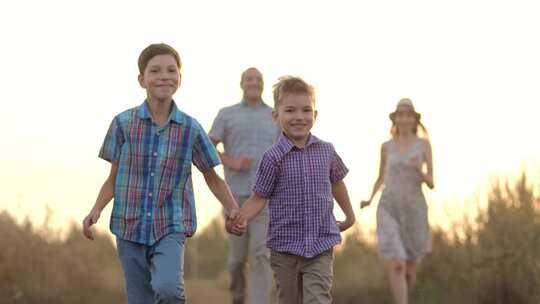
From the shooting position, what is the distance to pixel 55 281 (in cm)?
1307

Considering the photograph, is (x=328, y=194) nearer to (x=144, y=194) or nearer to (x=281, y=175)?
(x=281, y=175)

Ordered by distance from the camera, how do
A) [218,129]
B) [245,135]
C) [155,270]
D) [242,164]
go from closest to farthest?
[155,270]
[242,164]
[245,135]
[218,129]

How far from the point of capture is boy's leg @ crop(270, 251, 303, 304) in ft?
24.9

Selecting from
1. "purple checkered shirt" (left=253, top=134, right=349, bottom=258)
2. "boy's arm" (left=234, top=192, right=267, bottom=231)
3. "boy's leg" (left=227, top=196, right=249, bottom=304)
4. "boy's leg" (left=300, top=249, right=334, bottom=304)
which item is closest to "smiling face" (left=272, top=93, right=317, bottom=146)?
"purple checkered shirt" (left=253, top=134, right=349, bottom=258)

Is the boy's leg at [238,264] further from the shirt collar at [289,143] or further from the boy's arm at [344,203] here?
the shirt collar at [289,143]

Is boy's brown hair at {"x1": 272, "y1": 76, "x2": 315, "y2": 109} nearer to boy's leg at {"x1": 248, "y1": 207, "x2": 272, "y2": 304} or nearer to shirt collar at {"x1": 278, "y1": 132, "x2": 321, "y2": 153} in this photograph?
shirt collar at {"x1": 278, "y1": 132, "x2": 321, "y2": 153}

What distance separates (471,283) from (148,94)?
6241 millimetres

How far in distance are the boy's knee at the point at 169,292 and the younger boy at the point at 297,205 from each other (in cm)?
66

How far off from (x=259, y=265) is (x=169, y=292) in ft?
15.4

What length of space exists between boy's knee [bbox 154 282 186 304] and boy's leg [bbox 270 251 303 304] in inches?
31.3

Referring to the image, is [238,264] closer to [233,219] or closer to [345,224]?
[345,224]

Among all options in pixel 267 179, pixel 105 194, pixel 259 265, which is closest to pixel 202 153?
Answer: pixel 267 179

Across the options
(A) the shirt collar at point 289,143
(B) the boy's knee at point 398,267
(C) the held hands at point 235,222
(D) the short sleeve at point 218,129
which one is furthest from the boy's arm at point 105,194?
(B) the boy's knee at point 398,267

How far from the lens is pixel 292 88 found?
7.62 metres
